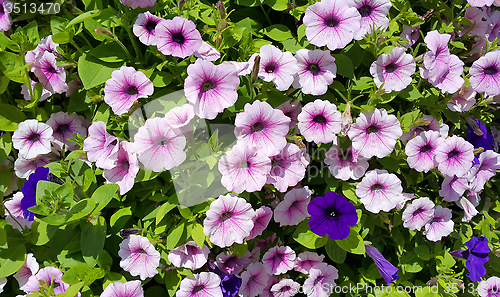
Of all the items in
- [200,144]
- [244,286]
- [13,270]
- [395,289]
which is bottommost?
[395,289]

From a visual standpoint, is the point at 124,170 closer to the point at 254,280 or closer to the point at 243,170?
the point at 243,170

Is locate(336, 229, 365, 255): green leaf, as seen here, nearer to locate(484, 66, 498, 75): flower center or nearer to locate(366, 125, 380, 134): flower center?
locate(366, 125, 380, 134): flower center

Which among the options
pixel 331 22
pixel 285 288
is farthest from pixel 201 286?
pixel 331 22

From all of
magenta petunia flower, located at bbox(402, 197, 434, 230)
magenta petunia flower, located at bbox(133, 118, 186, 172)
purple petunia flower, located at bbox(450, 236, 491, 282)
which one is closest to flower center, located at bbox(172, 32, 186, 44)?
magenta petunia flower, located at bbox(133, 118, 186, 172)

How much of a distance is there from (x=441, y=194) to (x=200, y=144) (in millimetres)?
1577

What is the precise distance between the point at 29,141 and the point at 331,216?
1.84 m

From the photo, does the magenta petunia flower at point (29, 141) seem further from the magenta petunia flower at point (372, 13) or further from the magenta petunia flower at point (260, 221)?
the magenta petunia flower at point (372, 13)

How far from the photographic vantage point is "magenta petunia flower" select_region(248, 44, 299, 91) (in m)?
1.71

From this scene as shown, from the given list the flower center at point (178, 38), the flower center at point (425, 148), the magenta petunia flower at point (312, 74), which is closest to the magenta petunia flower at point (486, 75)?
Answer: the flower center at point (425, 148)

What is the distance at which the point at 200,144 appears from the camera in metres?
1.77

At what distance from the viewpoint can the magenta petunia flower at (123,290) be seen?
1.67 m

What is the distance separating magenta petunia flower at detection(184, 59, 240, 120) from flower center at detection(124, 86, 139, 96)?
331 millimetres

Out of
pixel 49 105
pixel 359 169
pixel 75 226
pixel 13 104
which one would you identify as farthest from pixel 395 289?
pixel 13 104

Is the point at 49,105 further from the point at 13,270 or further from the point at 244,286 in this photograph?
the point at 244,286
